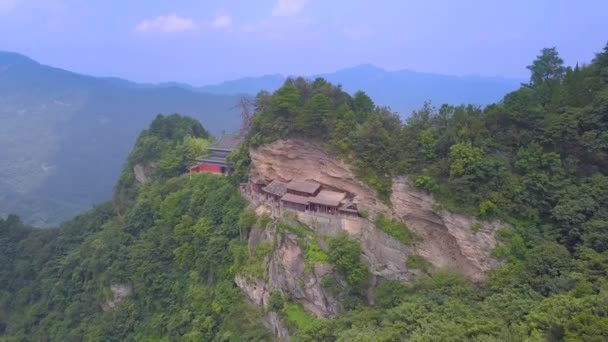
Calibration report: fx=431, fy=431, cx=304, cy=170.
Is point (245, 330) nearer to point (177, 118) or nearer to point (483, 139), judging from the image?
point (483, 139)

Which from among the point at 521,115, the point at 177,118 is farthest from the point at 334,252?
the point at 177,118

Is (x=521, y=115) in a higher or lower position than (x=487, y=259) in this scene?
higher

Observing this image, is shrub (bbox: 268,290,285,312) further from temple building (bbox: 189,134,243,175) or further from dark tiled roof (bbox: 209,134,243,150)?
dark tiled roof (bbox: 209,134,243,150)

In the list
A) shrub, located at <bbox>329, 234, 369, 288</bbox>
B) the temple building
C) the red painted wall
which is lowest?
shrub, located at <bbox>329, 234, 369, 288</bbox>

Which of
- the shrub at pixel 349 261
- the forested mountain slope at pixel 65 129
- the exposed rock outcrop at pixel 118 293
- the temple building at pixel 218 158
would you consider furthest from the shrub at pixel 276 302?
the forested mountain slope at pixel 65 129

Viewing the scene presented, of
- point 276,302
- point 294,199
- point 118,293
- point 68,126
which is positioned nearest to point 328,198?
point 294,199

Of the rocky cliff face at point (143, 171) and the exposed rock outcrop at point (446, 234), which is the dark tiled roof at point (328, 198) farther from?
the rocky cliff face at point (143, 171)

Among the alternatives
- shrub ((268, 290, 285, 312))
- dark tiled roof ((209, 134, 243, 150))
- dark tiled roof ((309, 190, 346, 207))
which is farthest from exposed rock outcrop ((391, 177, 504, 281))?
dark tiled roof ((209, 134, 243, 150))
